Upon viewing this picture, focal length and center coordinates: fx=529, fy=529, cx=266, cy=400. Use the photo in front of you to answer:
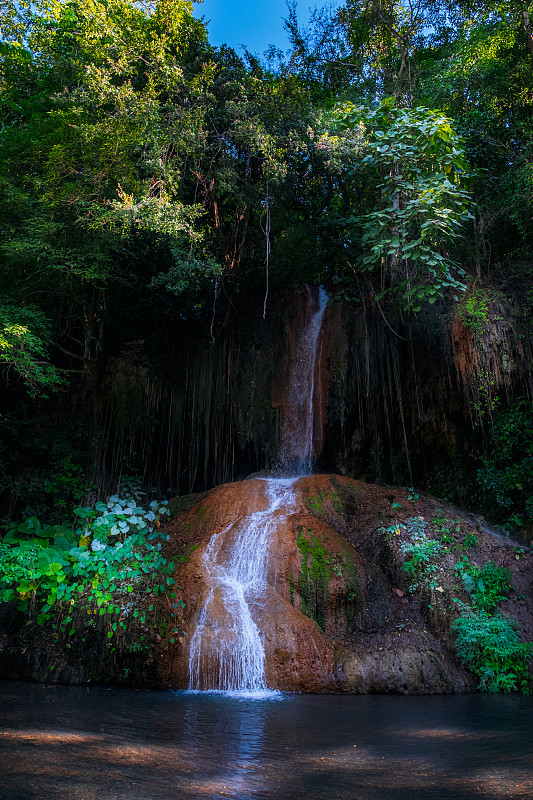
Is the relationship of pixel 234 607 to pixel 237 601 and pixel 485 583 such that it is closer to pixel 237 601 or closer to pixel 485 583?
pixel 237 601

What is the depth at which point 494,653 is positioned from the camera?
6.44 m

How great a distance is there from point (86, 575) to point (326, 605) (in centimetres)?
338

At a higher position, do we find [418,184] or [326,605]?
[418,184]

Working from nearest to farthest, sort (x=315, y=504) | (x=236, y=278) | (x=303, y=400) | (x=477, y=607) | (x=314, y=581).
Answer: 1. (x=477, y=607)
2. (x=314, y=581)
3. (x=315, y=504)
4. (x=303, y=400)
5. (x=236, y=278)

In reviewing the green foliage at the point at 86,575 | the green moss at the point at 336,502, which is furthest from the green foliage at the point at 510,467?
the green foliage at the point at 86,575

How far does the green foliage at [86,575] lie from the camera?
23.5ft

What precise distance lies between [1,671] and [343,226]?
1110cm

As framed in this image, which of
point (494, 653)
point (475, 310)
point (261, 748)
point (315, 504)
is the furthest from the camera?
point (475, 310)

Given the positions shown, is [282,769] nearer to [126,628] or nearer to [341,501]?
[126,628]

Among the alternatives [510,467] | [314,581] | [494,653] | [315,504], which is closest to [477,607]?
[494,653]

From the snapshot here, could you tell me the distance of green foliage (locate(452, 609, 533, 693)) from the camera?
6285mm

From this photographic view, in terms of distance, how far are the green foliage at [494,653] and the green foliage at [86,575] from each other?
3.90m

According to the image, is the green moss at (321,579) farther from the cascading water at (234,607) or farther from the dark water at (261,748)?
the dark water at (261,748)

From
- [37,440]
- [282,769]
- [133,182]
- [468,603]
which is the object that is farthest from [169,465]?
[282,769]
